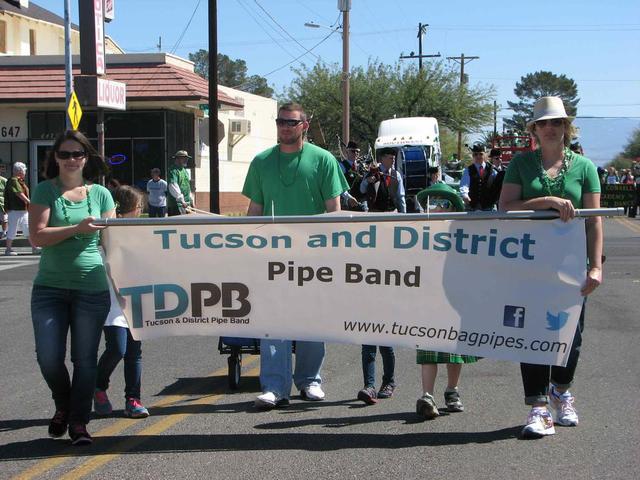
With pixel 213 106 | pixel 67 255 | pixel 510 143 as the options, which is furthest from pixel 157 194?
pixel 510 143

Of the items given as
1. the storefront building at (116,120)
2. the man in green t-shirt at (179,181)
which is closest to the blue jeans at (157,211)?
the man in green t-shirt at (179,181)

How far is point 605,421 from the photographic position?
664cm

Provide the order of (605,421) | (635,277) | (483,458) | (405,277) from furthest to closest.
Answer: (635,277)
(605,421)
(405,277)
(483,458)

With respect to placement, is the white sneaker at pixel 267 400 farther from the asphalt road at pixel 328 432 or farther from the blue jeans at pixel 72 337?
the blue jeans at pixel 72 337

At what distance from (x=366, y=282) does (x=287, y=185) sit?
1.17 m

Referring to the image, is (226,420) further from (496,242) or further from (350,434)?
(496,242)

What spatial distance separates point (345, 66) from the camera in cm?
4091

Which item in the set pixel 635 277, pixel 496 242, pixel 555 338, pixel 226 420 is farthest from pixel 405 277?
pixel 635 277

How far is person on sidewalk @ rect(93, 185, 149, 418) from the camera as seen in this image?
6.68m

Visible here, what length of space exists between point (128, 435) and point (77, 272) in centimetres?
115

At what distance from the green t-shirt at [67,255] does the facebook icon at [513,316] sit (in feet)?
7.92

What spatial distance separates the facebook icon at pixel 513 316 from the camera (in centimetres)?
606

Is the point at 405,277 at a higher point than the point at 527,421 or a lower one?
higher

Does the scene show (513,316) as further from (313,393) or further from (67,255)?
(67,255)
